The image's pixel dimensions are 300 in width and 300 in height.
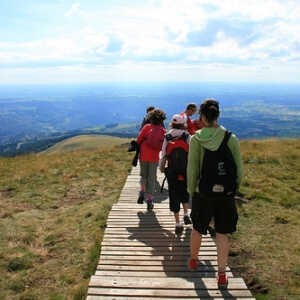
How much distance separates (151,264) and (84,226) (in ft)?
10.4

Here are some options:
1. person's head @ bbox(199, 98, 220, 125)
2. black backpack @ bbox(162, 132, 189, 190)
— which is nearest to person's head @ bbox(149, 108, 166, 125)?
black backpack @ bbox(162, 132, 189, 190)

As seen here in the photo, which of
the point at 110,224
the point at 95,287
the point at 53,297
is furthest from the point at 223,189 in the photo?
the point at 110,224

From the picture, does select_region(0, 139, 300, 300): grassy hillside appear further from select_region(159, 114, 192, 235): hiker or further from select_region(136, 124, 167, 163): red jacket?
select_region(136, 124, 167, 163): red jacket

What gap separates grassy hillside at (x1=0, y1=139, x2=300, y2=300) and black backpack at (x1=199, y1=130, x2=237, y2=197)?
219cm

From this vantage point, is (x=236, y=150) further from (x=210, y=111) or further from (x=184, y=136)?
(x=184, y=136)

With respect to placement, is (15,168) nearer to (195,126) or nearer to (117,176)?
(117,176)

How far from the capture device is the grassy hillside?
18.6 feet

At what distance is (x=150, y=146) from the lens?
779 centimetres

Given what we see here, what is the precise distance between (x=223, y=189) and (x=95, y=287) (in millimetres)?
2339

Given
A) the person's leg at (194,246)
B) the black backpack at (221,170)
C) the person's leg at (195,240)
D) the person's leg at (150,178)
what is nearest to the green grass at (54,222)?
the person's leg at (150,178)

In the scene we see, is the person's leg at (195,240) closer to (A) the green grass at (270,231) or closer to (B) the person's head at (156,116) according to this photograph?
(A) the green grass at (270,231)

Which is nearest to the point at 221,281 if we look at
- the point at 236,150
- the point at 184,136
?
the point at 236,150

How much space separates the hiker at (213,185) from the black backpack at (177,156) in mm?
1781

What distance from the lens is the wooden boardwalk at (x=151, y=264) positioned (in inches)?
177
